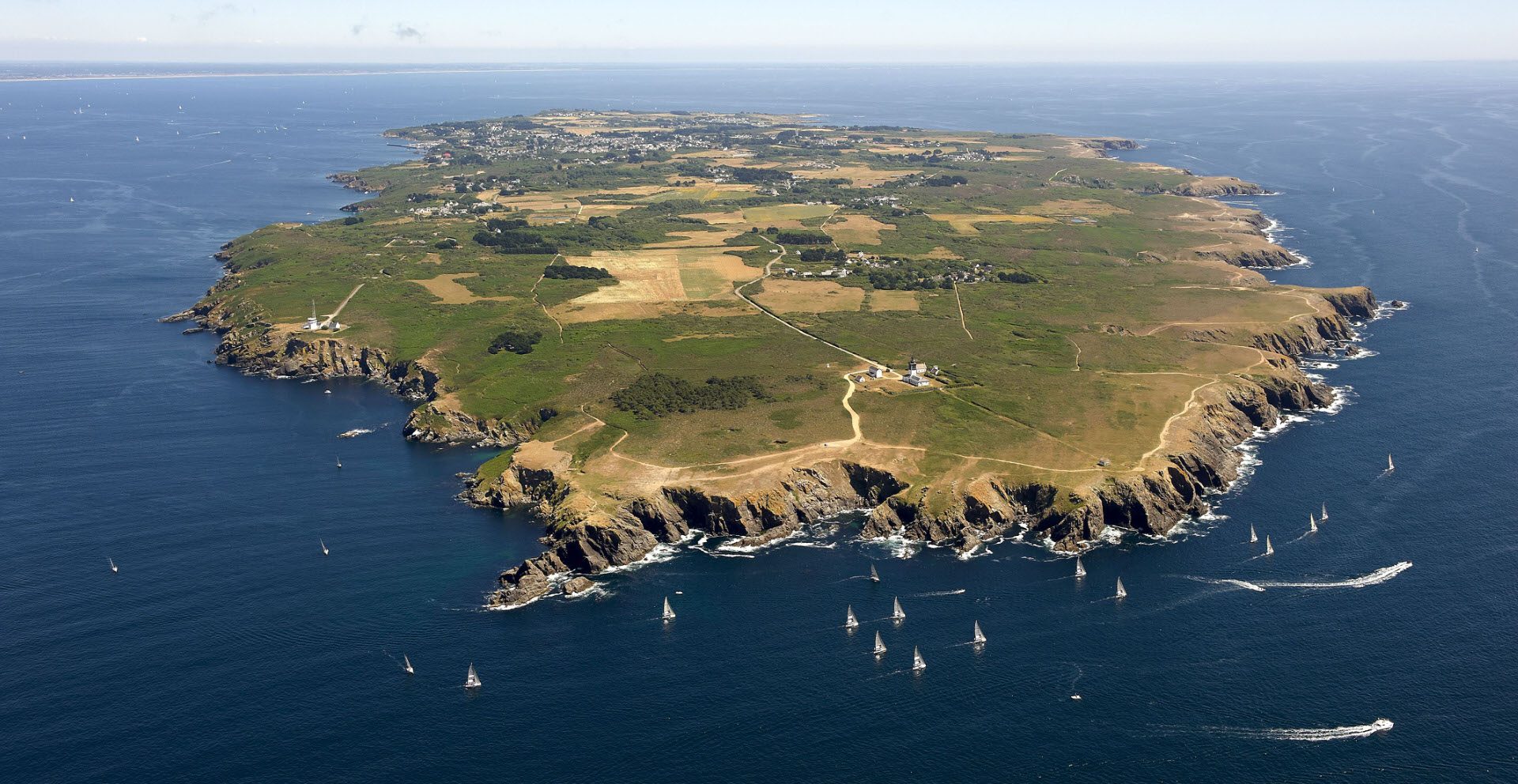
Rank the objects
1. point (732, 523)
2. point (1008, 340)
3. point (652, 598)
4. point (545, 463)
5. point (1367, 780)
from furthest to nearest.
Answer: point (1008, 340) → point (545, 463) → point (732, 523) → point (652, 598) → point (1367, 780)

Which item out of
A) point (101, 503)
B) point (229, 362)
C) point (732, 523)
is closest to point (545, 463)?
point (732, 523)

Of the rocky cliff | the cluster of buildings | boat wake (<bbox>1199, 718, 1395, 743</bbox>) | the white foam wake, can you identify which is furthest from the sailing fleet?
the cluster of buildings

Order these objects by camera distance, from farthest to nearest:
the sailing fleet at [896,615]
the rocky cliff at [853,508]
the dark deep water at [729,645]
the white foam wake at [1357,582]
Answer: the rocky cliff at [853,508] → the white foam wake at [1357,582] → the sailing fleet at [896,615] → the dark deep water at [729,645]

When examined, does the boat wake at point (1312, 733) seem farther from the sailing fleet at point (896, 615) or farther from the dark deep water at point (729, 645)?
the sailing fleet at point (896, 615)

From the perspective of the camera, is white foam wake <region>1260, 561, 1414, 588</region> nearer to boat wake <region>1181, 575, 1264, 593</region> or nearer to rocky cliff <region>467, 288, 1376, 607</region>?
boat wake <region>1181, 575, 1264, 593</region>

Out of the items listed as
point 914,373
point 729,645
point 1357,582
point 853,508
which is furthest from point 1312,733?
point 914,373

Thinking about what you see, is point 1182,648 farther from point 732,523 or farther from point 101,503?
point 101,503

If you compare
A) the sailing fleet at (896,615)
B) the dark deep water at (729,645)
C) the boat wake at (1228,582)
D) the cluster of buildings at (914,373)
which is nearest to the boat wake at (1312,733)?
the dark deep water at (729,645)

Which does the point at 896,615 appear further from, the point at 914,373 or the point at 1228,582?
the point at 914,373
